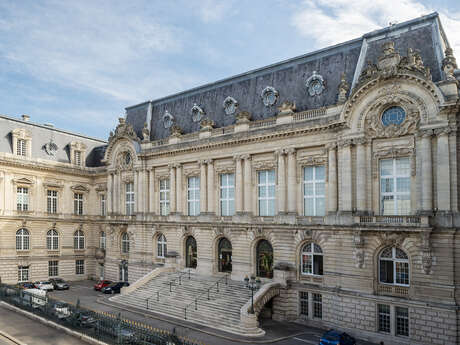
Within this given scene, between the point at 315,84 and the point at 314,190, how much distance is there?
388 inches

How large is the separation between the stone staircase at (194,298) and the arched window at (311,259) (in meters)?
5.49

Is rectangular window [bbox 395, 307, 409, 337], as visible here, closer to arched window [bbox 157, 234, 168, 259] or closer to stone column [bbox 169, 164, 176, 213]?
stone column [bbox 169, 164, 176, 213]

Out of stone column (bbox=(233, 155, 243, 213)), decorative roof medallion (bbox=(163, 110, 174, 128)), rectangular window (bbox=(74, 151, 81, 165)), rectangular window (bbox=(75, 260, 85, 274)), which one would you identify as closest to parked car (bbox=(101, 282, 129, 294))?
rectangular window (bbox=(75, 260, 85, 274))

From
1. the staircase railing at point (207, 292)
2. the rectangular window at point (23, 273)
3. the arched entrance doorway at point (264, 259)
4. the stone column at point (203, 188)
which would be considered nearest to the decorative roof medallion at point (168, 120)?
the stone column at point (203, 188)

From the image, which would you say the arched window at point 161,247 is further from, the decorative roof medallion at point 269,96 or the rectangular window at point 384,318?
the rectangular window at point 384,318

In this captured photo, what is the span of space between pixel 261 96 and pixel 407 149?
16.0 meters

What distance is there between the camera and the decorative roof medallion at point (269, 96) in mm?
39406

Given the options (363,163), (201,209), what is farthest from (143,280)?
(363,163)

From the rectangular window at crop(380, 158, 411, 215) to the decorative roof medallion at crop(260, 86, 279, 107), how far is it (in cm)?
1285

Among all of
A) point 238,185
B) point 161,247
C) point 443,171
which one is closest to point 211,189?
point 238,185

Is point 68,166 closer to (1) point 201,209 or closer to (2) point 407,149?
(1) point 201,209

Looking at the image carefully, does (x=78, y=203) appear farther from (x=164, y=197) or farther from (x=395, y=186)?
(x=395, y=186)

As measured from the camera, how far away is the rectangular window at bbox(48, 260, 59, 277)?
52281 millimetres

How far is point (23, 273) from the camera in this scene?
163ft
